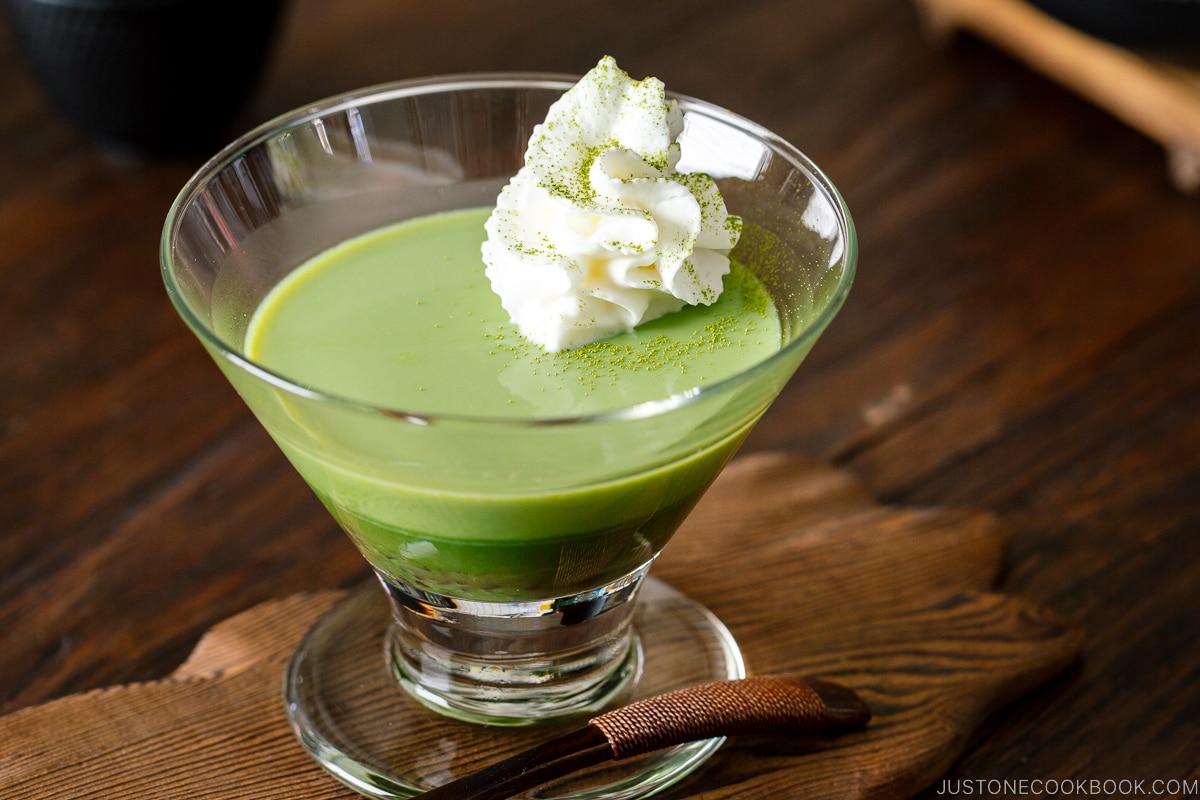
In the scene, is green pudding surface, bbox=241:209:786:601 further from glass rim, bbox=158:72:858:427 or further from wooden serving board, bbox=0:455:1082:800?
wooden serving board, bbox=0:455:1082:800

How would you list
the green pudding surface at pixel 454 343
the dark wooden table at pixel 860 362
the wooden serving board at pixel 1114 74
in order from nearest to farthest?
the green pudding surface at pixel 454 343
the dark wooden table at pixel 860 362
the wooden serving board at pixel 1114 74

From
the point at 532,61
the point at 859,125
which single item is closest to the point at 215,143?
the point at 532,61

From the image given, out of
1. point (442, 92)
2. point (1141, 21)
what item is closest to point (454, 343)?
point (442, 92)

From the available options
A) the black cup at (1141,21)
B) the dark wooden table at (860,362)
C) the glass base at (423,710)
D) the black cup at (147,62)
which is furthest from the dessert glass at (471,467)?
the black cup at (1141,21)

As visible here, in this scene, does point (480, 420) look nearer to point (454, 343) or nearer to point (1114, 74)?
point (454, 343)

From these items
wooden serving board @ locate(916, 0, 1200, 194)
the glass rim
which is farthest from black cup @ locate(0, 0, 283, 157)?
wooden serving board @ locate(916, 0, 1200, 194)

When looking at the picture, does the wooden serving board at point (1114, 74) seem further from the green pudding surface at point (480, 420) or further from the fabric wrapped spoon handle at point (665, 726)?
the fabric wrapped spoon handle at point (665, 726)

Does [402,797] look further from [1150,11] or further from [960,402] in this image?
[1150,11]
